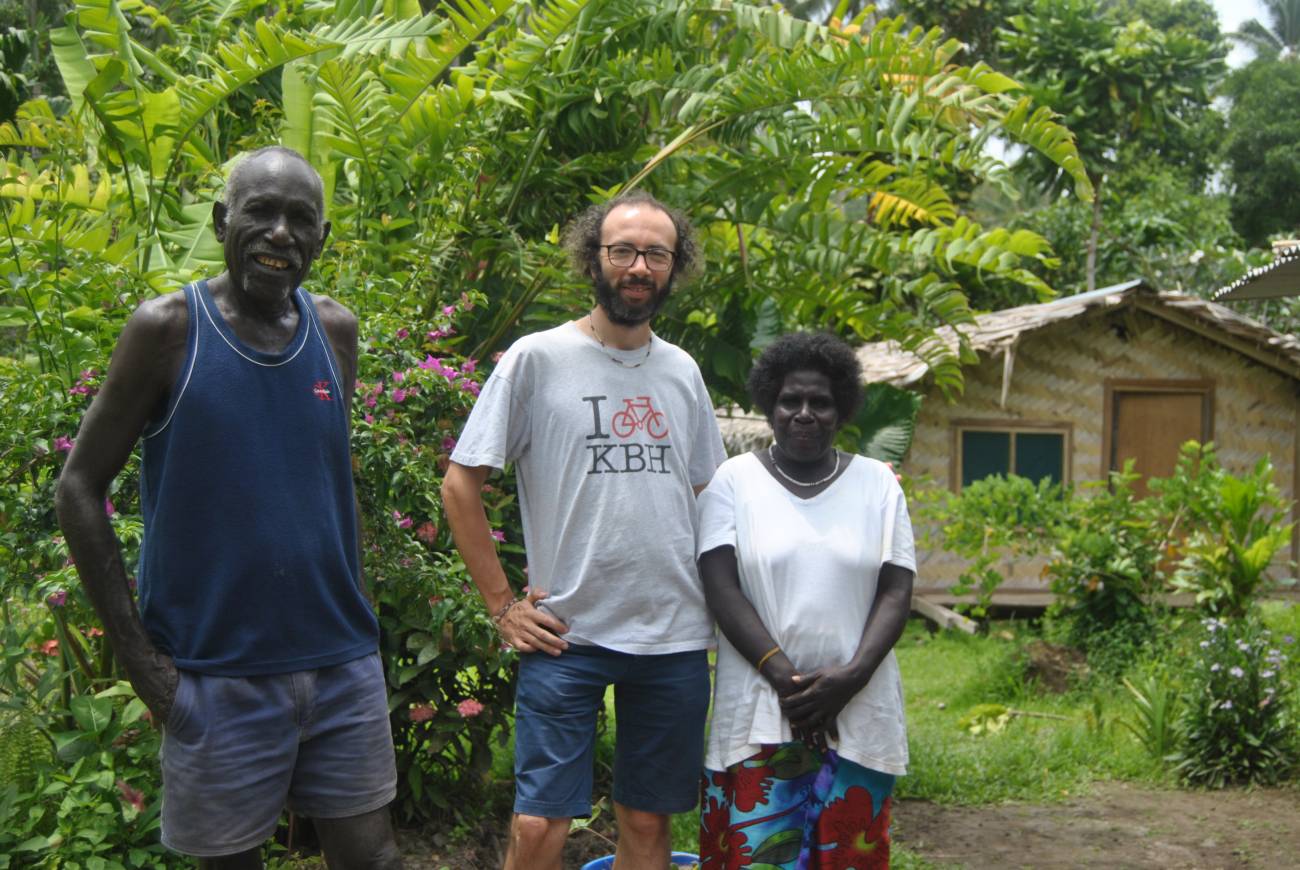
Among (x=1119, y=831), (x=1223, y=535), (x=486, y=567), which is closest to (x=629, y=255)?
(x=486, y=567)

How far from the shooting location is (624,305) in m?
3.21

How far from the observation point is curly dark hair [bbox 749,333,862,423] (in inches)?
135

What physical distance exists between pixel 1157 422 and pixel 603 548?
11490 mm

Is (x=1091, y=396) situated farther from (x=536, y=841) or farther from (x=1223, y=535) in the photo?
(x=536, y=841)

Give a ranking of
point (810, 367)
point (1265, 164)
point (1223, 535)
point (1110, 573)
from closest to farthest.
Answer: point (810, 367) → point (1223, 535) → point (1110, 573) → point (1265, 164)

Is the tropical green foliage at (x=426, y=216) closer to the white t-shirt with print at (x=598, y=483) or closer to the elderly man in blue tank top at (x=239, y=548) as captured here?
the white t-shirt with print at (x=598, y=483)

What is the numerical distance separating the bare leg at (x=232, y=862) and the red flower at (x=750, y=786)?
122 centimetres

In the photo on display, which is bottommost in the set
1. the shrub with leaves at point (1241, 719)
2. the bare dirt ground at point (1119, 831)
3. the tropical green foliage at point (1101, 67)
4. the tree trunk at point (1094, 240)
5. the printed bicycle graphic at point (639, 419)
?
the bare dirt ground at point (1119, 831)

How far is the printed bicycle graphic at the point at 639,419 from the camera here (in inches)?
125

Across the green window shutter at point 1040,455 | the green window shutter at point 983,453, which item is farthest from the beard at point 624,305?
the green window shutter at point 1040,455

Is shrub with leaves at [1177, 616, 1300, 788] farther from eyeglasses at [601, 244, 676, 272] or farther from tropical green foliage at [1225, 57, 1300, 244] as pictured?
tropical green foliage at [1225, 57, 1300, 244]

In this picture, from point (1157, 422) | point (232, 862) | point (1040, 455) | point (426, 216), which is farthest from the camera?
point (1157, 422)

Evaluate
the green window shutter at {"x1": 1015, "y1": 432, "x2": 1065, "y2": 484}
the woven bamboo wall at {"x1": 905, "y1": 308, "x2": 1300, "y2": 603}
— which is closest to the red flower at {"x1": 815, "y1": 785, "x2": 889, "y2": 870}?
the woven bamboo wall at {"x1": 905, "y1": 308, "x2": 1300, "y2": 603}

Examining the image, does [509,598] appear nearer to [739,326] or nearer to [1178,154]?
[739,326]
